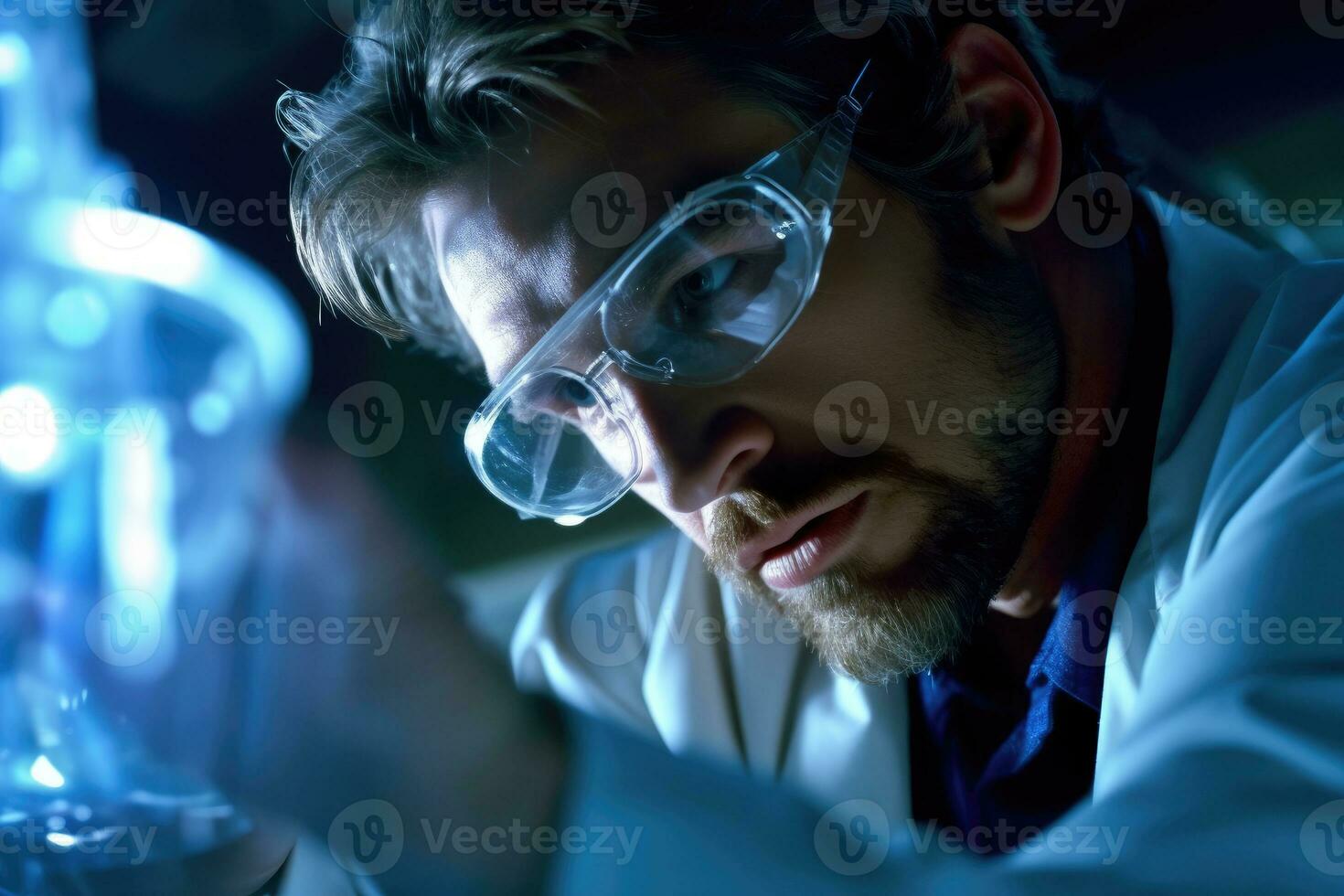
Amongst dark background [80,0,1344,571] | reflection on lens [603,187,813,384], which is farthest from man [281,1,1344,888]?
dark background [80,0,1344,571]

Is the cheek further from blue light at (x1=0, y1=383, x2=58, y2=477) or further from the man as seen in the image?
blue light at (x1=0, y1=383, x2=58, y2=477)

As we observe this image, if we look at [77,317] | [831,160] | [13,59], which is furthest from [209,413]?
[831,160]

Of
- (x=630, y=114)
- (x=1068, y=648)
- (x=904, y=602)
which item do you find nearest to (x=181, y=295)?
(x=630, y=114)

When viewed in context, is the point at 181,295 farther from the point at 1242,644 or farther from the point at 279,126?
the point at 1242,644

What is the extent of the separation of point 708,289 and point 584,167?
0.15 metres

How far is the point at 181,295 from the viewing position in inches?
47.8

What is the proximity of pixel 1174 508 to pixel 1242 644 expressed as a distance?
265 mm

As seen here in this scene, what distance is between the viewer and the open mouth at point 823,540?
979 millimetres

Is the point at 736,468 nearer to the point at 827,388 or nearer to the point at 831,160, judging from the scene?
the point at 827,388

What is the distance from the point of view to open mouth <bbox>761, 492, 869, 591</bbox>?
98 centimetres

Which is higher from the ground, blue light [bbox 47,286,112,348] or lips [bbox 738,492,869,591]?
blue light [bbox 47,286,112,348]

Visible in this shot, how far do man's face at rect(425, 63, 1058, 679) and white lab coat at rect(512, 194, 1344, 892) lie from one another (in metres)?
0.16

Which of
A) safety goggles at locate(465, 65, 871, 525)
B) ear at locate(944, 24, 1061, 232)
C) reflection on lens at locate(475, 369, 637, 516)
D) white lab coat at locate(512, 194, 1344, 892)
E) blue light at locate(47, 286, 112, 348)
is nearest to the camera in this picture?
white lab coat at locate(512, 194, 1344, 892)

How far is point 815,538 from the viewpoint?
0.98 meters
